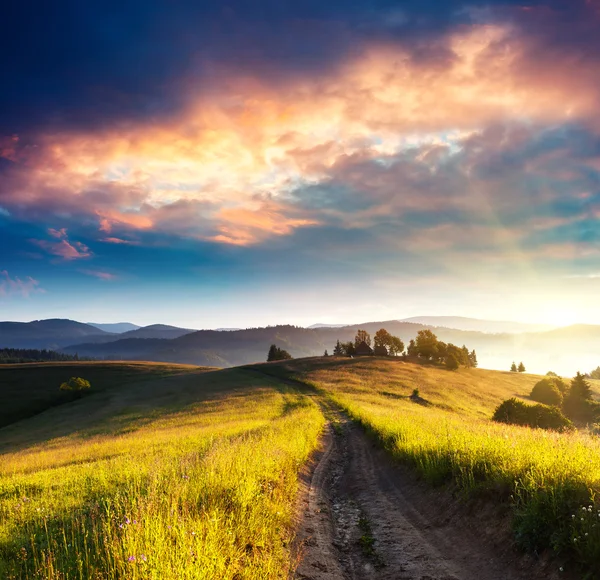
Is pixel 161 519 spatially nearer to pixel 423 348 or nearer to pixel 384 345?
pixel 423 348

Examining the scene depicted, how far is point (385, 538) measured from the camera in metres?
8.19

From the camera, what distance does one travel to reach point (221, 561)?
513 centimetres

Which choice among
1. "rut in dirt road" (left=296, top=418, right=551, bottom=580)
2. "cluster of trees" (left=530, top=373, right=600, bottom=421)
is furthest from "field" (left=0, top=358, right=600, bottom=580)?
"cluster of trees" (left=530, top=373, right=600, bottom=421)

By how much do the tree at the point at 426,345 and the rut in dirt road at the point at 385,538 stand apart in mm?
95380

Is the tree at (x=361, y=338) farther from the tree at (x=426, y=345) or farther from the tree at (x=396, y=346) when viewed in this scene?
the tree at (x=426, y=345)

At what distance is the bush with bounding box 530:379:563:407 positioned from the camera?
60.9m

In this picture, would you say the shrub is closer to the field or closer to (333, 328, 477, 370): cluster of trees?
the field

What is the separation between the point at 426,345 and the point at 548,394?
40904 mm

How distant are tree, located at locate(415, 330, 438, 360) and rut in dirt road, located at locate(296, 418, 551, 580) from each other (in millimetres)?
95380

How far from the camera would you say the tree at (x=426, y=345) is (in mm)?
101688

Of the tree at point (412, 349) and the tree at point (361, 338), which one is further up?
the tree at point (361, 338)

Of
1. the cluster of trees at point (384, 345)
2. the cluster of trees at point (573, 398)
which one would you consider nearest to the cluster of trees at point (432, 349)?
the cluster of trees at point (384, 345)

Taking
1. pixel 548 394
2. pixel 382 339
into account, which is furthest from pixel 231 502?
pixel 382 339

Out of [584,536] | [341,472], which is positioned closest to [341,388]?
[341,472]
